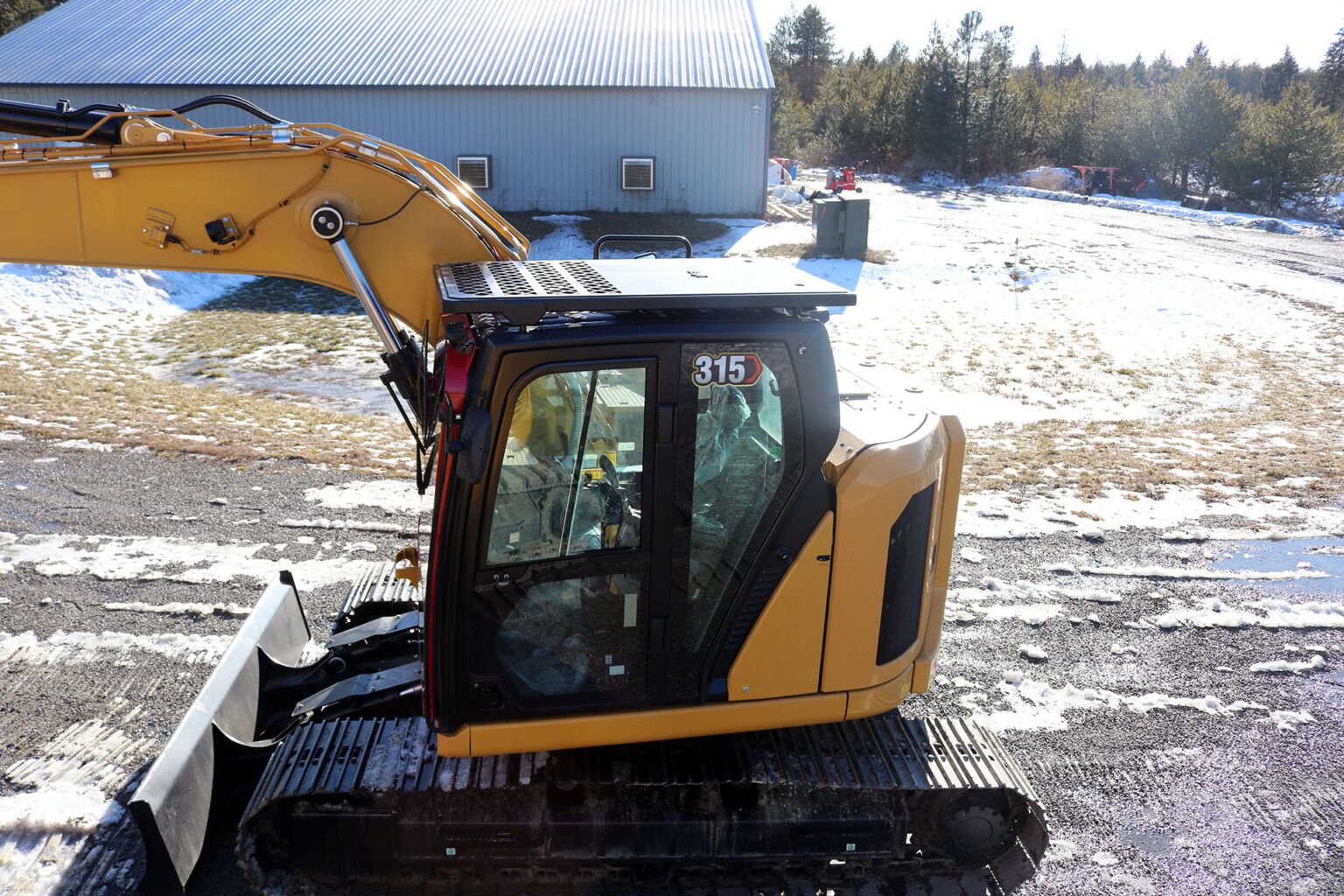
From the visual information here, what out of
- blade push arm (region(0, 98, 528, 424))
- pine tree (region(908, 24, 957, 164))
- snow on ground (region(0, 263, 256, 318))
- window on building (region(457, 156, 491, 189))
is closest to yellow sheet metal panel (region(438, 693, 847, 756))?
blade push arm (region(0, 98, 528, 424))

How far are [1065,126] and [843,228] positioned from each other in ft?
85.5

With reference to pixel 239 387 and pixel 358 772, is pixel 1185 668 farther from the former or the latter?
pixel 239 387

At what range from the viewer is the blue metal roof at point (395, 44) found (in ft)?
80.1

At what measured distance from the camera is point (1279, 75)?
61.1 meters

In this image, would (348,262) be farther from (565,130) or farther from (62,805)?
(565,130)

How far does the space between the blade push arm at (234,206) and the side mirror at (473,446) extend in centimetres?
90

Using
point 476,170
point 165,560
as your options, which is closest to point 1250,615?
point 165,560

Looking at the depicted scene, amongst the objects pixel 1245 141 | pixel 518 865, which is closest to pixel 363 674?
pixel 518 865

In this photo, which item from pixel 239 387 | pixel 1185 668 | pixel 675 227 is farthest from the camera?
pixel 675 227

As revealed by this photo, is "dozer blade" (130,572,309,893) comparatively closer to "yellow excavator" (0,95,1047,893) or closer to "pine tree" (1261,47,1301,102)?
"yellow excavator" (0,95,1047,893)

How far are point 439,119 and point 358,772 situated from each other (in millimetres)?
22695

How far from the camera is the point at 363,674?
5.11 metres

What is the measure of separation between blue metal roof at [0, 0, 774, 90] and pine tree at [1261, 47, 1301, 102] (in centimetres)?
4418

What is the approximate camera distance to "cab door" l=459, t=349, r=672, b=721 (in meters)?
3.70
